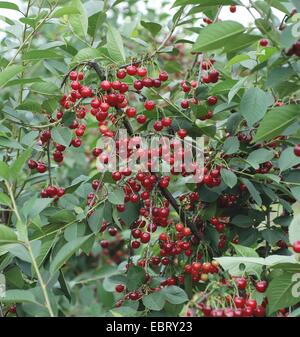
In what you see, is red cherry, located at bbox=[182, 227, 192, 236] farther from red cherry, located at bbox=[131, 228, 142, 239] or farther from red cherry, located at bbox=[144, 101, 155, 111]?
red cherry, located at bbox=[144, 101, 155, 111]

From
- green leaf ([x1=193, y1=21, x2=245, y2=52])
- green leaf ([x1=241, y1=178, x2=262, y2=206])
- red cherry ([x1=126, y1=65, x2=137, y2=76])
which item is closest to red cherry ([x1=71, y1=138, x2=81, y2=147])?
red cherry ([x1=126, y1=65, x2=137, y2=76])

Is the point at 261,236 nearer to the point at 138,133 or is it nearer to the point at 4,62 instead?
the point at 138,133

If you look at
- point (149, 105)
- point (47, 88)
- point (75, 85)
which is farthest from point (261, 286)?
point (47, 88)

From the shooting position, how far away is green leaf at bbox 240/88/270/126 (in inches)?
59.2

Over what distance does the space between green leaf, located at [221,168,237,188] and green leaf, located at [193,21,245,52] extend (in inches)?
16.2

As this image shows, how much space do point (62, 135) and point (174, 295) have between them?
0.53 m

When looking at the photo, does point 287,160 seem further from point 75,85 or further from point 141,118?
point 75,85

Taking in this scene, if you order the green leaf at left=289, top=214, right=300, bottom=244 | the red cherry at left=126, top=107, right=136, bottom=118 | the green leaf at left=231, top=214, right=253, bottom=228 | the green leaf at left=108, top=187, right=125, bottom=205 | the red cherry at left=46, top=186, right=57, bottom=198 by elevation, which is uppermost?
the red cherry at left=126, top=107, right=136, bottom=118

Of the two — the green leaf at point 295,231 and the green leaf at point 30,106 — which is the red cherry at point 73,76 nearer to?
the green leaf at point 30,106

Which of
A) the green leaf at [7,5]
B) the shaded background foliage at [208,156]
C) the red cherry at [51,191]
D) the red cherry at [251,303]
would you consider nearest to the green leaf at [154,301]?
the shaded background foliage at [208,156]

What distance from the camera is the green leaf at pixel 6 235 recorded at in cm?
124

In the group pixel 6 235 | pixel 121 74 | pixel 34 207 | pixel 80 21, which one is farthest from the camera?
pixel 80 21

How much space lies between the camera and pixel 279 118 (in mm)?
1326

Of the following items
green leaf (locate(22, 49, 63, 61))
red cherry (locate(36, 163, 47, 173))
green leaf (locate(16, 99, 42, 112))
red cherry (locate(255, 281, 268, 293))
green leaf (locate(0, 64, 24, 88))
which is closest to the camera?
red cherry (locate(255, 281, 268, 293))
